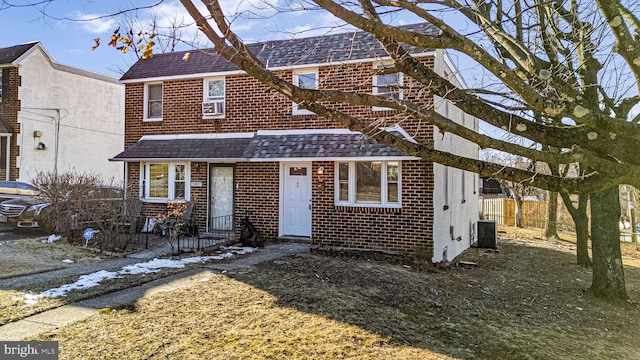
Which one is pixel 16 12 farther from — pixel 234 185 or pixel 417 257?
pixel 417 257

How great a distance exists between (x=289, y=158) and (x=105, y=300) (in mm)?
6628

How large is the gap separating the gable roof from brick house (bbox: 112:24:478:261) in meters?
0.05

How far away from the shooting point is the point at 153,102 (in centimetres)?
1520

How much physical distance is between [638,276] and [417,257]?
23.7 ft

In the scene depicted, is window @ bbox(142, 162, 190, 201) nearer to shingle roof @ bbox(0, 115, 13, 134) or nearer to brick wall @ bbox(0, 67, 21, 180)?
brick wall @ bbox(0, 67, 21, 180)

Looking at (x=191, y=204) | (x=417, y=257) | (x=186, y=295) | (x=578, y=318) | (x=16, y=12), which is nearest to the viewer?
(x=16, y=12)

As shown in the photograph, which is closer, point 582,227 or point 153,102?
point 582,227

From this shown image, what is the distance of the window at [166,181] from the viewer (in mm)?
14234

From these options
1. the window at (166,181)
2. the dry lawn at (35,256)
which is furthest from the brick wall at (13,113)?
the dry lawn at (35,256)

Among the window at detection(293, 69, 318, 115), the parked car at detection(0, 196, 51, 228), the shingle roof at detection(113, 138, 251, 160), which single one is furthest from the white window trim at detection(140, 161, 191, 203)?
the window at detection(293, 69, 318, 115)

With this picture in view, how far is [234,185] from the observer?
13664mm

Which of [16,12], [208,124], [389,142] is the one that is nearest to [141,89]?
[208,124]

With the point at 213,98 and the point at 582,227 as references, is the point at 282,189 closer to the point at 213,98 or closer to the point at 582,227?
the point at 213,98

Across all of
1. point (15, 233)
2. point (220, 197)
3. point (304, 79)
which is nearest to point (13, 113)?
point (15, 233)
